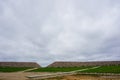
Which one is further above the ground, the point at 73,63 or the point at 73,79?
the point at 73,63

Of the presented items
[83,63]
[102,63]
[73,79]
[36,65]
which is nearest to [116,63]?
[102,63]

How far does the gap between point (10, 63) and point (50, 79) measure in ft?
93.3

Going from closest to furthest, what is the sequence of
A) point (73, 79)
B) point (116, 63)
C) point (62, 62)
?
point (73, 79)
point (116, 63)
point (62, 62)

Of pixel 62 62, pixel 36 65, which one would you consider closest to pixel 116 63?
pixel 62 62

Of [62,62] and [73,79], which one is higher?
[62,62]

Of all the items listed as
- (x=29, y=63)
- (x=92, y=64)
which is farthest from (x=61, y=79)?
(x=29, y=63)

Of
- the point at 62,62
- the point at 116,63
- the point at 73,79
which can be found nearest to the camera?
the point at 73,79

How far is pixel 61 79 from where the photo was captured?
19109 mm

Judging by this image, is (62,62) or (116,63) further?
(62,62)

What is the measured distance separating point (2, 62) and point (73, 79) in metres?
30.4

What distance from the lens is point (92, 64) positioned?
42406 mm

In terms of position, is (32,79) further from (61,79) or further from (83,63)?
(83,63)

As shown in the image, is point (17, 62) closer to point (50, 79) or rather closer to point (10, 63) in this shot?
point (10, 63)

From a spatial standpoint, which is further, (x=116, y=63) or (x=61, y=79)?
(x=116, y=63)
